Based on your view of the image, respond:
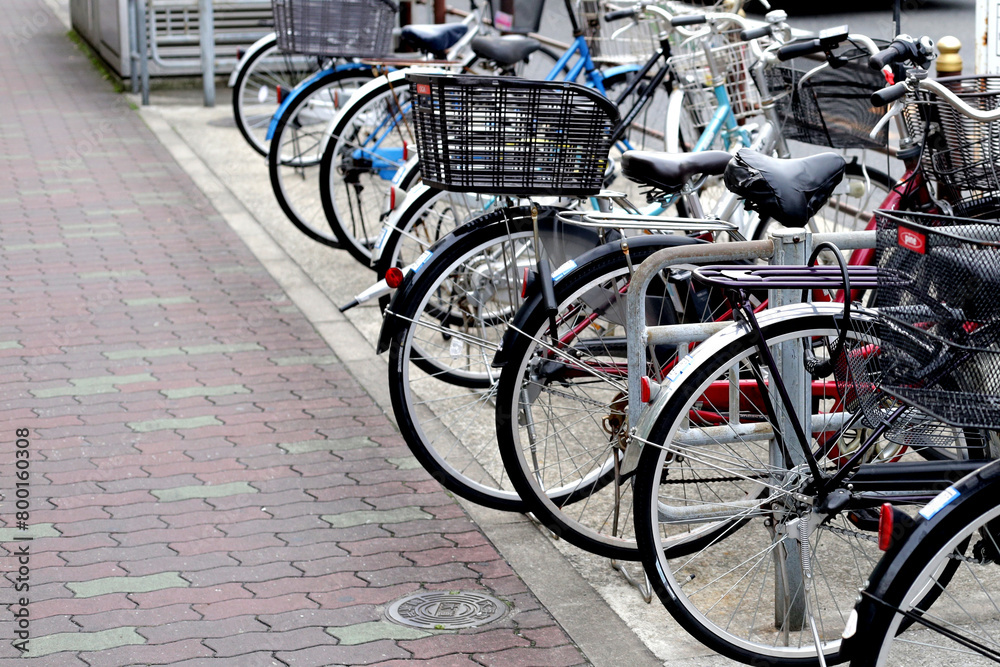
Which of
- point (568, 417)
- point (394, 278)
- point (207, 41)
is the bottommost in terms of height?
point (568, 417)

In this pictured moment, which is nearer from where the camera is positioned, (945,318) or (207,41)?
(945,318)

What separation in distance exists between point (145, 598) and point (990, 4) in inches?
171

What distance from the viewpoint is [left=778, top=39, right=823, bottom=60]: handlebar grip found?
435 centimetres

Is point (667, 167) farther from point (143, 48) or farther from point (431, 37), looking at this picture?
point (143, 48)

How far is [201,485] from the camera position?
434 centimetres

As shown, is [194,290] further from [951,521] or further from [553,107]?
[951,521]

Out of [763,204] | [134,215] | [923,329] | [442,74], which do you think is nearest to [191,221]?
[134,215]

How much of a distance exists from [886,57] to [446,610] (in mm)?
2297

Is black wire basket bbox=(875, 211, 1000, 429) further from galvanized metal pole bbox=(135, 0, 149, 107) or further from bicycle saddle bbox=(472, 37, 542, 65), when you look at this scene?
galvanized metal pole bbox=(135, 0, 149, 107)

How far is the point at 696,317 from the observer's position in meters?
3.70

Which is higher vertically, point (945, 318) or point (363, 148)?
point (945, 318)

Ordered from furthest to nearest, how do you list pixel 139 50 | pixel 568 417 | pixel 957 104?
1. pixel 139 50
2. pixel 568 417
3. pixel 957 104

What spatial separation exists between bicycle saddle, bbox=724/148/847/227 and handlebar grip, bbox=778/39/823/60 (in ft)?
4.40

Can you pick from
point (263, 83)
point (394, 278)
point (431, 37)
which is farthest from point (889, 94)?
point (263, 83)
